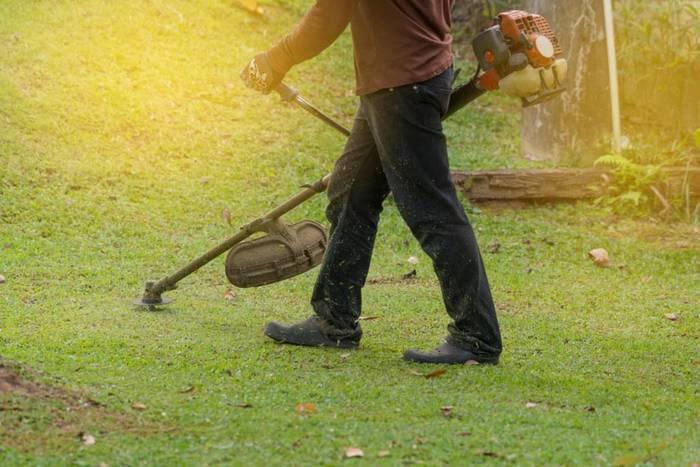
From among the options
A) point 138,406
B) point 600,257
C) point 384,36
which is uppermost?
point 384,36

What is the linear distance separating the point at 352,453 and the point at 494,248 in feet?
15.4

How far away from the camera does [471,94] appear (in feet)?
16.1

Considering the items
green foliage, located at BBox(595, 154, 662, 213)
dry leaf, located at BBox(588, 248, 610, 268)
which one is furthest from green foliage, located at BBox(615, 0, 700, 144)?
dry leaf, located at BBox(588, 248, 610, 268)

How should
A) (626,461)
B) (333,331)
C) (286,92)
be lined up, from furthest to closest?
(333,331) < (286,92) < (626,461)

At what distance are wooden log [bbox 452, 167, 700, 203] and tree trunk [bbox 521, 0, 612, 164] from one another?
1.89 ft

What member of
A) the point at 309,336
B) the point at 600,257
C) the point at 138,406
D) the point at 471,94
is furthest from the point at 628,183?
the point at 138,406

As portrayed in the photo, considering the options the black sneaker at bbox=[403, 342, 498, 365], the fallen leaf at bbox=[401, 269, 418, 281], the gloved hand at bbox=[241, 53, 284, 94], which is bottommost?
the fallen leaf at bbox=[401, 269, 418, 281]

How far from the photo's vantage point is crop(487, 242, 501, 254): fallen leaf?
8.16 meters

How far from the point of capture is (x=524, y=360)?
5270 mm

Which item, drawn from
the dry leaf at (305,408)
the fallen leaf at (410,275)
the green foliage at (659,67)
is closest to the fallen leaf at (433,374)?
the dry leaf at (305,408)

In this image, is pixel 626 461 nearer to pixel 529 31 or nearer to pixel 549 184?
pixel 529 31

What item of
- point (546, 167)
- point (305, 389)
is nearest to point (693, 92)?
point (546, 167)

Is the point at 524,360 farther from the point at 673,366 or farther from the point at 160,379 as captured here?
the point at 160,379

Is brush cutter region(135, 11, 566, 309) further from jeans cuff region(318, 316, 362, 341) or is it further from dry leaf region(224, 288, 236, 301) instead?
dry leaf region(224, 288, 236, 301)
